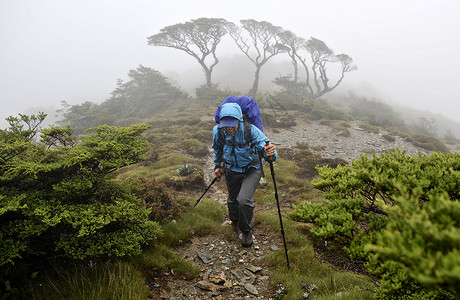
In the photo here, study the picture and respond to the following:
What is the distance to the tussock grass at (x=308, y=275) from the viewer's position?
3.47 meters

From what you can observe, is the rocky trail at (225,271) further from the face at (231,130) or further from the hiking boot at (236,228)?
the face at (231,130)

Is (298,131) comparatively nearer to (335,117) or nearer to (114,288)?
(335,117)

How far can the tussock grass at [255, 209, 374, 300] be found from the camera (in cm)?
347

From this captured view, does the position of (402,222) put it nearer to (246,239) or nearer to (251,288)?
(251,288)

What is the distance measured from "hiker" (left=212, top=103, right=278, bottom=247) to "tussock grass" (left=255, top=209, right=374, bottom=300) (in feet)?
3.36

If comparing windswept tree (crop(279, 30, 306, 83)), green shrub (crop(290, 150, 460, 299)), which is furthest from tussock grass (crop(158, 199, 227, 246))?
windswept tree (crop(279, 30, 306, 83))

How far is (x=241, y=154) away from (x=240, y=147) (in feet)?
0.54

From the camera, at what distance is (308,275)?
14.0ft

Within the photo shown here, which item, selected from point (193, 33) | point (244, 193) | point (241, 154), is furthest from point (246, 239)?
point (193, 33)

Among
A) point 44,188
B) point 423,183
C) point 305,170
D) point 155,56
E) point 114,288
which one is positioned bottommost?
point 305,170

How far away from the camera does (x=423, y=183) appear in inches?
87.6

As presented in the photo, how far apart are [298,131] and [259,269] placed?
57.5 ft

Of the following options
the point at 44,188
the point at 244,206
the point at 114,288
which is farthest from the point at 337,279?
the point at 44,188

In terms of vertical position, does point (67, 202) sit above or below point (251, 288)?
above
